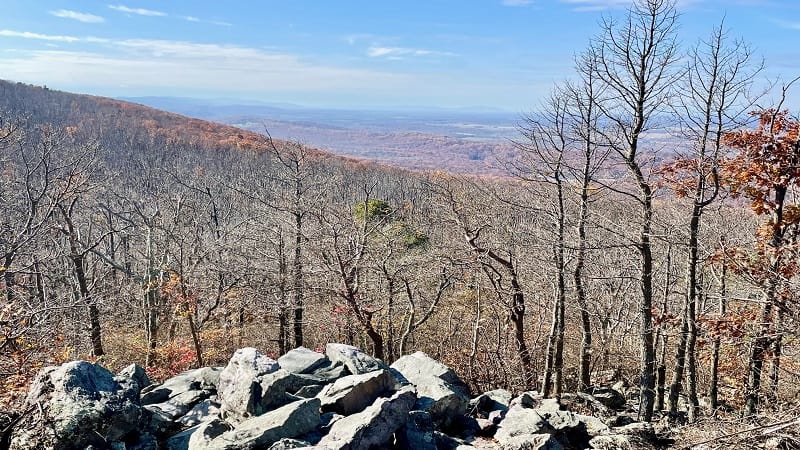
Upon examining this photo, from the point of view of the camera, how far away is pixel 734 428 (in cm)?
756

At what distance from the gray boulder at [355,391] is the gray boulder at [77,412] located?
8.83 feet

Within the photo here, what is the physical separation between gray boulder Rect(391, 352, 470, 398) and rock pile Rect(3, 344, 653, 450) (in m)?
0.02

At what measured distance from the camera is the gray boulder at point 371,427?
21.5 feet

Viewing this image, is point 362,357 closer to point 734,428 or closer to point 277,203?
point 734,428

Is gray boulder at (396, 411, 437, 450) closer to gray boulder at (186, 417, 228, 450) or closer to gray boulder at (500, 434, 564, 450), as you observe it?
gray boulder at (500, 434, 564, 450)

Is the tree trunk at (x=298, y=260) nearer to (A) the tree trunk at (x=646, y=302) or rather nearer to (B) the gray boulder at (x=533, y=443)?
(B) the gray boulder at (x=533, y=443)

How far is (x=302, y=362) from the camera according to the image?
9.51 metres

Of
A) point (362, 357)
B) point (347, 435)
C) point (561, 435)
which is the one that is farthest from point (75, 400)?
point (561, 435)

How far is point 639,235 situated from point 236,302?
1675 centimetres

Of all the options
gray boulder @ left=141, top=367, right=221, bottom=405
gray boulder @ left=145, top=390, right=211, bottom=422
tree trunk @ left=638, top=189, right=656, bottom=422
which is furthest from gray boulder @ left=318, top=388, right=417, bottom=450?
tree trunk @ left=638, top=189, right=656, bottom=422

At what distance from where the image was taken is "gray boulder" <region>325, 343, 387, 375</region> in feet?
31.1

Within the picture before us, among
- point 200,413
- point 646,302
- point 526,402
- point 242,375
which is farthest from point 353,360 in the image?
point 646,302

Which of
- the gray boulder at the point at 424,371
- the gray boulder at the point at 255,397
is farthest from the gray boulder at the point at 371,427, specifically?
the gray boulder at the point at 424,371

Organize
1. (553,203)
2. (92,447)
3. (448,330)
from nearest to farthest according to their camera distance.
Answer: (92,447) → (553,203) → (448,330)
